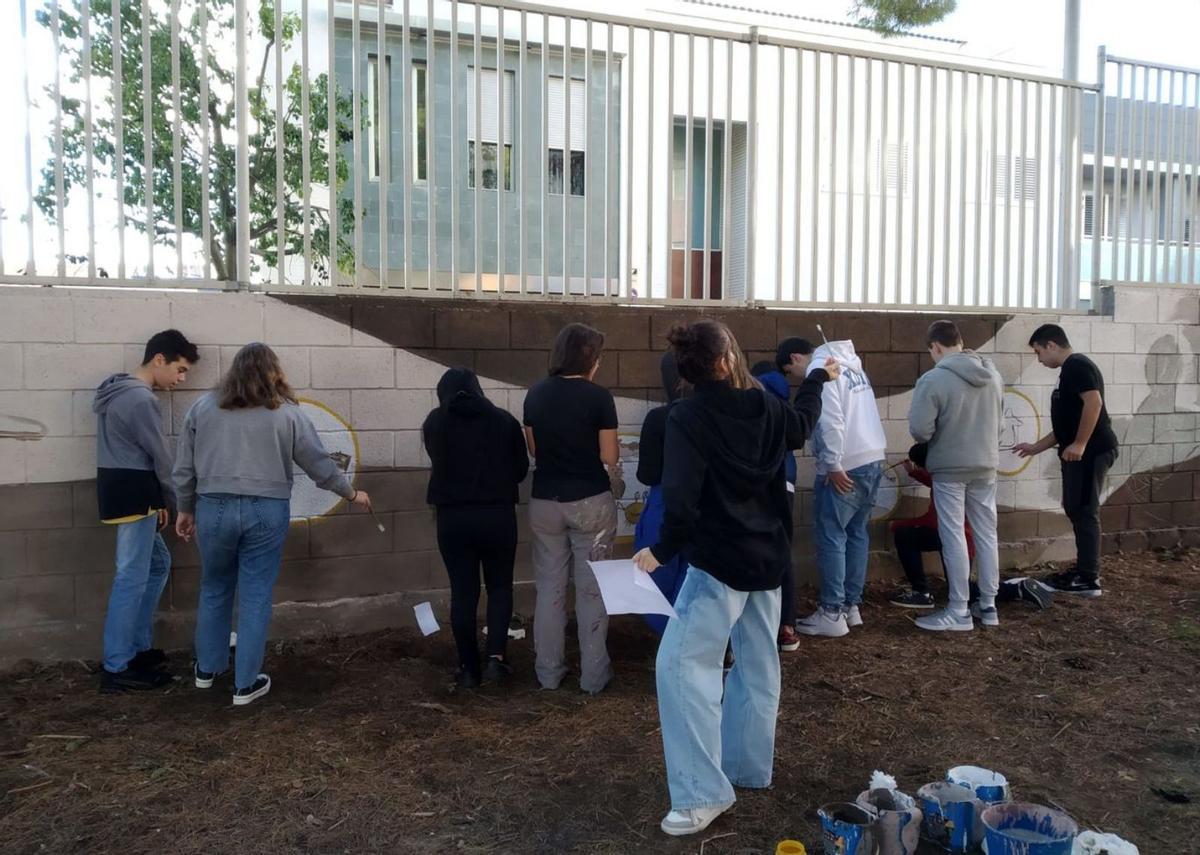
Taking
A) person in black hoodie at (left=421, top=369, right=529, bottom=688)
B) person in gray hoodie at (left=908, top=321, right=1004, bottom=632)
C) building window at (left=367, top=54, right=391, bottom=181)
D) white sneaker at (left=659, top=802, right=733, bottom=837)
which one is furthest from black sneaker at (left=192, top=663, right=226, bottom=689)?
person in gray hoodie at (left=908, top=321, right=1004, bottom=632)

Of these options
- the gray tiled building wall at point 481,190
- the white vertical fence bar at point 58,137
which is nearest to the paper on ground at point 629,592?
the gray tiled building wall at point 481,190

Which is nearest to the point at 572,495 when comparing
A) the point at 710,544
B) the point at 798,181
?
the point at 710,544

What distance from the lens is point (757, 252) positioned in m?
6.07

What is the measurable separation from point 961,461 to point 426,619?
328 cm

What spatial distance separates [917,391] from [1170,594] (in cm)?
251

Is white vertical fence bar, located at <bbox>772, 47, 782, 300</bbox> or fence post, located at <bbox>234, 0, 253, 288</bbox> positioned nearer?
fence post, located at <bbox>234, 0, 253, 288</bbox>

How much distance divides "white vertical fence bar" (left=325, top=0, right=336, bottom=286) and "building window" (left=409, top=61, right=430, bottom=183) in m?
0.45

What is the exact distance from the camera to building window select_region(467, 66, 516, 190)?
5.39 meters

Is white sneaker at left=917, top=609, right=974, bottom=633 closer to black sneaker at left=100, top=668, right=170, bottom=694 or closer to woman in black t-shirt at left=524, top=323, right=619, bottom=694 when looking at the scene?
woman in black t-shirt at left=524, top=323, right=619, bottom=694

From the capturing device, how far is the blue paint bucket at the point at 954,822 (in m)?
2.96

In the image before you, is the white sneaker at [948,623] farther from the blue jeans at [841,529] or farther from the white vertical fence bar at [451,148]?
the white vertical fence bar at [451,148]

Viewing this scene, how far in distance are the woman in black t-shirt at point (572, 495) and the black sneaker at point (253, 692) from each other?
1.34 metres

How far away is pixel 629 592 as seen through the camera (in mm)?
3590

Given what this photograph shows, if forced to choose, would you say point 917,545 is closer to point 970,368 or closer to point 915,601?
point 915,601
